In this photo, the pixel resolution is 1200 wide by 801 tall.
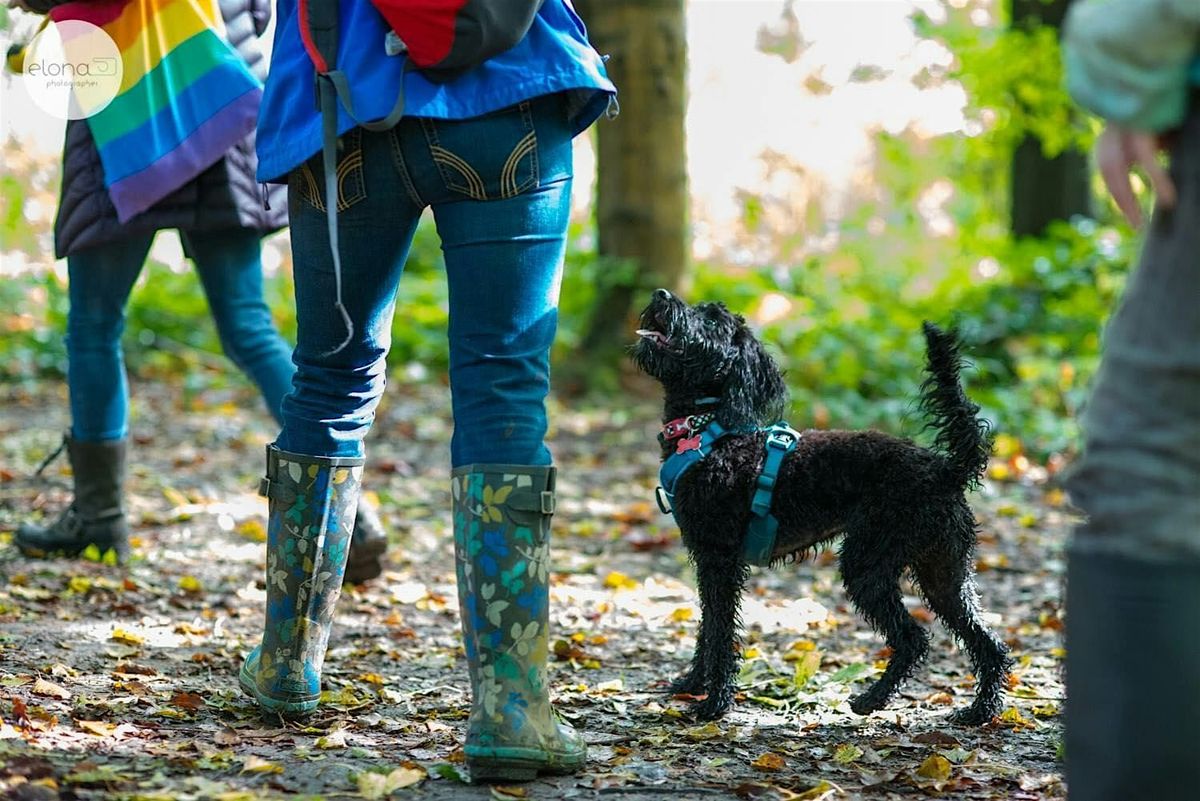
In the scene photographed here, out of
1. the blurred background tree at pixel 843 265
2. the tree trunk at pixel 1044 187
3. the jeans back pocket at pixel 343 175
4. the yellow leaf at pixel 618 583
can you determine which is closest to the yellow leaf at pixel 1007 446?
the blurred background tree at pixel 843 265

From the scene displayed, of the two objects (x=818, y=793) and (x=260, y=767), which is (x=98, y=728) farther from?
(x=818, y=793)

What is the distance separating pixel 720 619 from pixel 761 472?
1.45ft

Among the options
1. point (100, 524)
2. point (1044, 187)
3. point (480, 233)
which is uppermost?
point (1044, 187)

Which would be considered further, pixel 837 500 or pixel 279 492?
pixel 837 500

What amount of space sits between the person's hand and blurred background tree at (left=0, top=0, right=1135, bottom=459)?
3.83 m

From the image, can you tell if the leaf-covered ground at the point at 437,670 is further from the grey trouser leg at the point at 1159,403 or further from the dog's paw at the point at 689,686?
the grey trouser leg at the point at 1159,403

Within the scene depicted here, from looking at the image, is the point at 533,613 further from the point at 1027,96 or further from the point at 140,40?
the point at 1027,96

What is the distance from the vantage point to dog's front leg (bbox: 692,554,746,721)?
11.0 feet

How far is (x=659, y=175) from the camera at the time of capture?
8.68 m

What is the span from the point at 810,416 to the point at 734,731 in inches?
200

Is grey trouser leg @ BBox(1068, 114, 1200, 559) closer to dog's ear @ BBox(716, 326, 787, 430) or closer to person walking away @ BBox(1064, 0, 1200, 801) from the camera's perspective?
person walking away @ BBox(1064, 0, 1200, 801)

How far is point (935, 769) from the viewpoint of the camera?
2.82m

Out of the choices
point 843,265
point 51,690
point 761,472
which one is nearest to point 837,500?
point 761,472

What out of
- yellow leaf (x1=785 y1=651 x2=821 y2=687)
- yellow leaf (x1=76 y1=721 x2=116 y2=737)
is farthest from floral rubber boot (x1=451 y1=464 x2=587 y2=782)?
yellow leaf (x1=785 y1=651 x2=821 y2=687)
